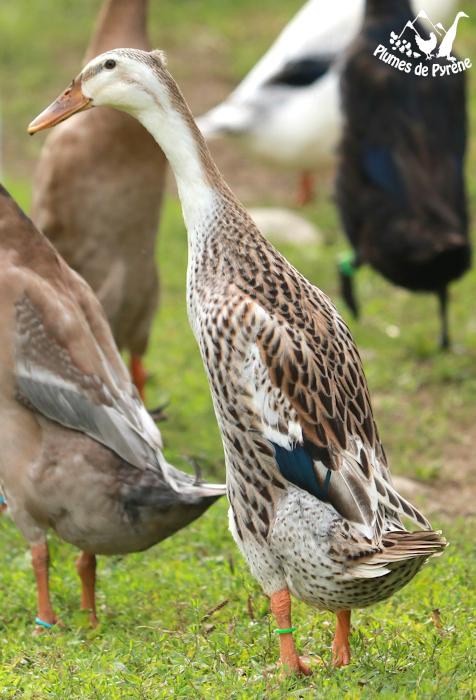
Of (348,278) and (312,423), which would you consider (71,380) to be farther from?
(348,278)

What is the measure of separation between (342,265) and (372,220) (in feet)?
1.93

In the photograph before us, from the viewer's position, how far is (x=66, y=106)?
3.36 m

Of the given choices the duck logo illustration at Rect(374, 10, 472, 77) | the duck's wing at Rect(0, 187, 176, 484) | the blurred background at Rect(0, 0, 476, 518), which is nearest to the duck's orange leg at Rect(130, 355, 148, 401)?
the blurred background at Rect(0, 0, 476, 518)

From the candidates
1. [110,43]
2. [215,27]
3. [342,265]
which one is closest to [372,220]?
[342,265]

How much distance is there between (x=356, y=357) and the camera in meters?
3.17

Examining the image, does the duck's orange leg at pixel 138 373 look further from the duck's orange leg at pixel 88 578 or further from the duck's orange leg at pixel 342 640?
the duck's orange leg at pixel 342 640

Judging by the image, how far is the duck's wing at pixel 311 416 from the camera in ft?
9.51

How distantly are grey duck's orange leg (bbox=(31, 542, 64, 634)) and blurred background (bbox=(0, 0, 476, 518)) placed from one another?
66.5 inches

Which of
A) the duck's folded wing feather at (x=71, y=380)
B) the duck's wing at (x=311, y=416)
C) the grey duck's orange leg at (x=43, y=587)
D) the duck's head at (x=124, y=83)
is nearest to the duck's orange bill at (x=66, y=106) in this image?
the duck's head at (x=124, y=83)

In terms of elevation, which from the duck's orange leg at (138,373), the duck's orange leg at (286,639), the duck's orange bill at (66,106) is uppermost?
the duck's orange bill at (66,106)

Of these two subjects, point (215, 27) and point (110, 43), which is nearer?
point (110, 43)

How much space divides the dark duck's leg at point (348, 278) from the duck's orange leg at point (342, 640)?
14.4ft

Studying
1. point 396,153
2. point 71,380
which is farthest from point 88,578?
point 396,153

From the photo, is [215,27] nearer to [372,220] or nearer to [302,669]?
[372,220]
